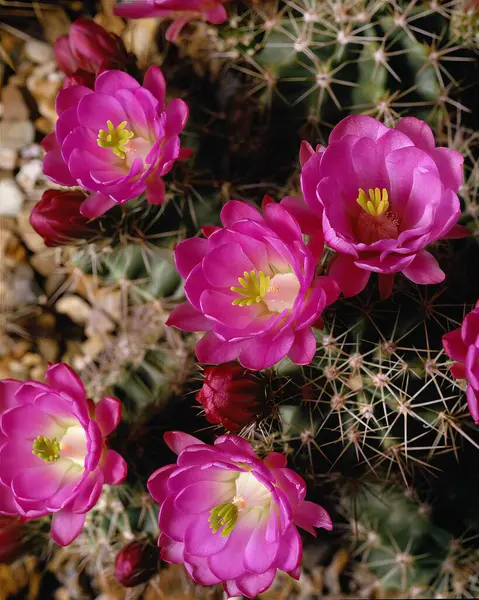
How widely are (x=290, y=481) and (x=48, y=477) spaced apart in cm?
46

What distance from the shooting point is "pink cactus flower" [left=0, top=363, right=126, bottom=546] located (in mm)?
1119

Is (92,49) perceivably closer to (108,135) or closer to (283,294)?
(108,135)

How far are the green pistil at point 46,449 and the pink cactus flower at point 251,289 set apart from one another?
13.1 inches

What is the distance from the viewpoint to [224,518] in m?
1.06

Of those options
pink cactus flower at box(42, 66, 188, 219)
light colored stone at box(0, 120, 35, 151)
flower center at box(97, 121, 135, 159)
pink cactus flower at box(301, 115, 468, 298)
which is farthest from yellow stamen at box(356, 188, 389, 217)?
light colored stone at box(0, 120, 35, 151)

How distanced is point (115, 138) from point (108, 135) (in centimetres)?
A: 2

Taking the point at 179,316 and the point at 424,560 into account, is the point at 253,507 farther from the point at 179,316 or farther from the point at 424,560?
the point at 424,560

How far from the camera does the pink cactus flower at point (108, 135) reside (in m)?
1.15

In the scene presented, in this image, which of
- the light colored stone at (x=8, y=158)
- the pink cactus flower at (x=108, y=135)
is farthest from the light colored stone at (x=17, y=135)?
the pink cactus flower at (x=108, y=135)

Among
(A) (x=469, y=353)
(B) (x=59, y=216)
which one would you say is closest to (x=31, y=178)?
(B) (x=59, y=216)

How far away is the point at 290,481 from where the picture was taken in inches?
41.0

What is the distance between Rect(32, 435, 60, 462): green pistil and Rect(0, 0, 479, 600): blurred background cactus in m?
0.21

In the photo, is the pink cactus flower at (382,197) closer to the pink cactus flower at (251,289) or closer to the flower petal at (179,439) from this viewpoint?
the pink cactus flower at (251,289)

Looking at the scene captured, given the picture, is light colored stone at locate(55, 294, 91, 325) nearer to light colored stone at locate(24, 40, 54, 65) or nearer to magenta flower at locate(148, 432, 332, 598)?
light colored stone at locate(24, 40, 54, 65)
